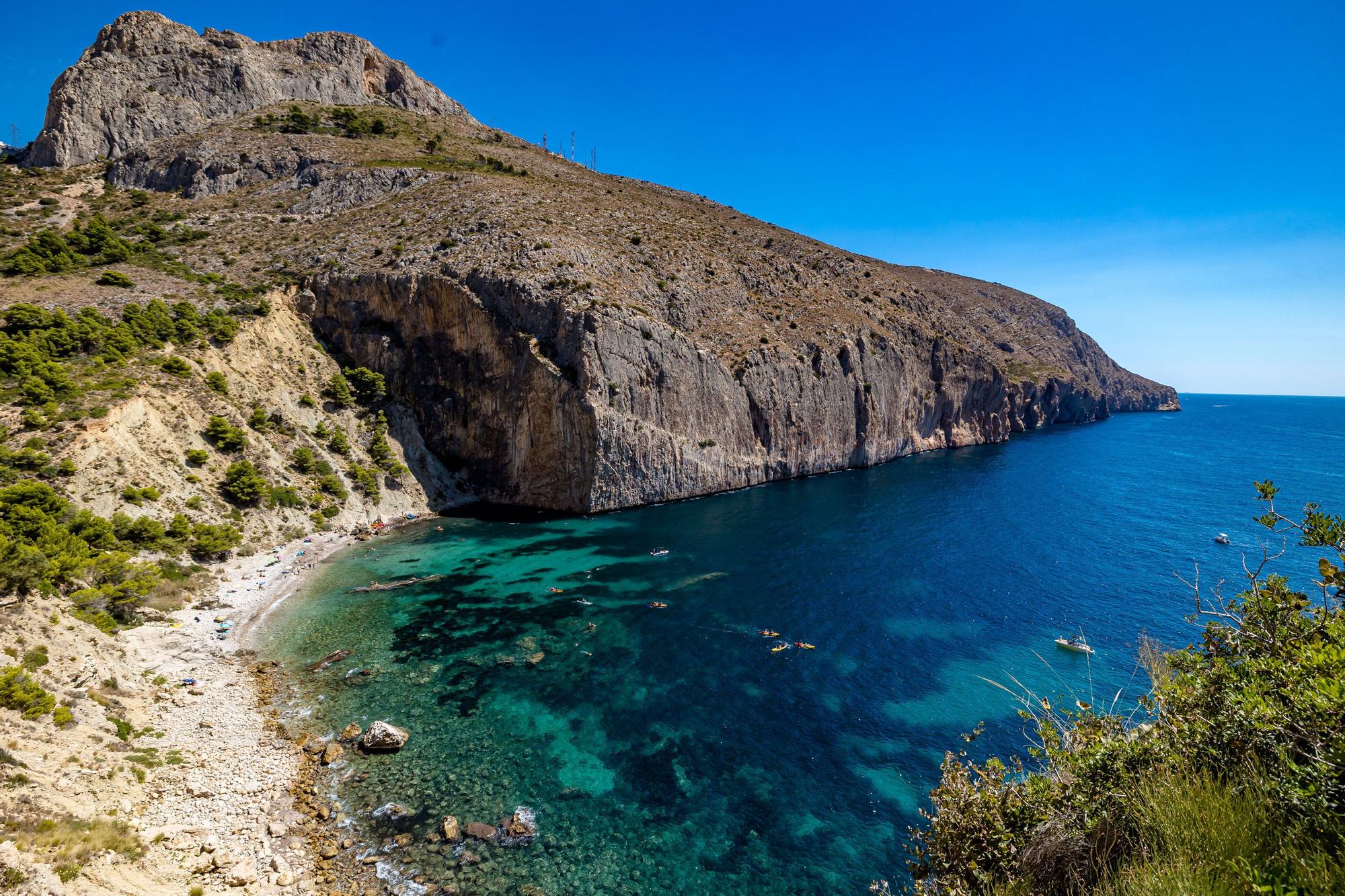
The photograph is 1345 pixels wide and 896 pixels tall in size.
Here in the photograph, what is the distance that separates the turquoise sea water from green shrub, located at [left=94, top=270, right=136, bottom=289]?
31.9 m

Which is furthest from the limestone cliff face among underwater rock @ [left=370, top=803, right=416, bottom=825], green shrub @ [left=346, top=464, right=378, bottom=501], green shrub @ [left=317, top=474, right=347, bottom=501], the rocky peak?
the rocky peak

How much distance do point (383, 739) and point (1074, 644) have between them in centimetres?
3342

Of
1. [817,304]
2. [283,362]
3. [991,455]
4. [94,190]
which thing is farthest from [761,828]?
[94,190]

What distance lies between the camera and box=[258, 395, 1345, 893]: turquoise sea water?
57.0 ft

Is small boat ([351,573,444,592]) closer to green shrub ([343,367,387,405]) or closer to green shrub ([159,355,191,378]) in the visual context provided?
green shrub ([159,355,191,378])

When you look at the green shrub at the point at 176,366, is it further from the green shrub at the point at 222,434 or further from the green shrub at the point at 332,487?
the green shrub at the point at 332,487

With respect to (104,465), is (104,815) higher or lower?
lower

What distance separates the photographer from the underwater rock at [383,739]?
65.7 ft

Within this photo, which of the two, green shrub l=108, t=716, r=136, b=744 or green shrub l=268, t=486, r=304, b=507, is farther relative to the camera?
green shrub l=268, t=486, r=304, b=507

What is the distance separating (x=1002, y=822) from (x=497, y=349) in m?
51.5

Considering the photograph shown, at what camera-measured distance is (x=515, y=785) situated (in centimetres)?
1900

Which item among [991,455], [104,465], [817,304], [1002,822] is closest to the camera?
[1002,822]

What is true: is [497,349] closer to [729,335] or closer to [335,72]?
[729,335]

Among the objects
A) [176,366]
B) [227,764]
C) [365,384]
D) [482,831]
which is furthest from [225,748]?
[365,384]
